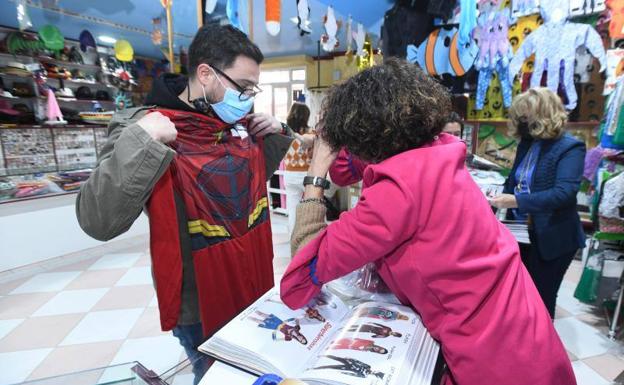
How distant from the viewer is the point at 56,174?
355 centimetres

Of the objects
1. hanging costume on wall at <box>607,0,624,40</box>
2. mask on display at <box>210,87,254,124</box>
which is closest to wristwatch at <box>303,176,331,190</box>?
mask on display at <box>210,87,254,124</box>

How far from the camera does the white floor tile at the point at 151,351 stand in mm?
2145

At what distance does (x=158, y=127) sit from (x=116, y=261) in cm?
340

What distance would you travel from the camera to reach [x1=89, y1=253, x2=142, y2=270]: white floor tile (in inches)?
140

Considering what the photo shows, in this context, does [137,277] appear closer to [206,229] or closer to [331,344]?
[206,229]

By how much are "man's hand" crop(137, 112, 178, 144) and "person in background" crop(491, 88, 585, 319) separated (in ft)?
5.74

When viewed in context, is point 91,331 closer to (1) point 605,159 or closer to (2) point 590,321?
(2) point 590,321

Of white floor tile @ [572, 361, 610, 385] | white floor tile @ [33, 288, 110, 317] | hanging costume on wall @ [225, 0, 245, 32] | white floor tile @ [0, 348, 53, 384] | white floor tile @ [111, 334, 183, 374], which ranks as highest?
hanging costume on wall @ [225, 0, 245, 32]

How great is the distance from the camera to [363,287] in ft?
2.87

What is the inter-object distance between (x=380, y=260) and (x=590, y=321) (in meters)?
2.83

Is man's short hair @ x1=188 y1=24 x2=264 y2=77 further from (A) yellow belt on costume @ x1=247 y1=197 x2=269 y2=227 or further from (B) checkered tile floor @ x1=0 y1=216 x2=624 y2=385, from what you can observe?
(B) checkered tile floor @ x1=0 y1=216 x2=624 y2=385

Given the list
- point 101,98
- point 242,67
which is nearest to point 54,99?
point 101,98

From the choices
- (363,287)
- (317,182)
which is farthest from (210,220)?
(363,287)

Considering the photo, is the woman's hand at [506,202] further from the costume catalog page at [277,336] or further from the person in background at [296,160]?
the person in background at [296,160]
